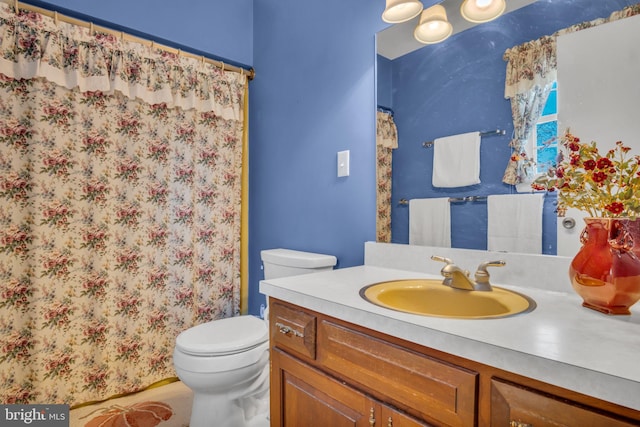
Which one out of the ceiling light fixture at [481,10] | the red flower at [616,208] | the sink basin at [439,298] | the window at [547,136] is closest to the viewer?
the red flower at [616,208]

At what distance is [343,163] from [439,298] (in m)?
0.83

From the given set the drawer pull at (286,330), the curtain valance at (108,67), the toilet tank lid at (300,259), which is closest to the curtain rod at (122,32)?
the curtain valance at (108,67)

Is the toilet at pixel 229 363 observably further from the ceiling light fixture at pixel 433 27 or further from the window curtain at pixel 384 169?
the ceiling light fixture at pixel 433 27

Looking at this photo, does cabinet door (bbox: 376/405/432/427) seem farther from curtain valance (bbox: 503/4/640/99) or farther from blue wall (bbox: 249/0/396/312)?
curtain valance (bbox: 503/4/640/99)

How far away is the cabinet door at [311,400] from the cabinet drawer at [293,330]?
0.13ft

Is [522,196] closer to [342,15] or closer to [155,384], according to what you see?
[342,15]

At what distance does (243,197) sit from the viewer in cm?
237

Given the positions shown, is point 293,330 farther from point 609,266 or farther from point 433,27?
point 433,27

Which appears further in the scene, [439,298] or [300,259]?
[300,259]

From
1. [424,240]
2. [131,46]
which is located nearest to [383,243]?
[424,240]

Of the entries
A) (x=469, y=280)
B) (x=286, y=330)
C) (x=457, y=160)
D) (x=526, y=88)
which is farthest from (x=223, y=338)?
(x=526, y=88)

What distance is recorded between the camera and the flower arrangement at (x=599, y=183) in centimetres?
78

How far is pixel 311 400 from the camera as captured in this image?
0.96 m

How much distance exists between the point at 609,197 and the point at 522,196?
12.0 inches
